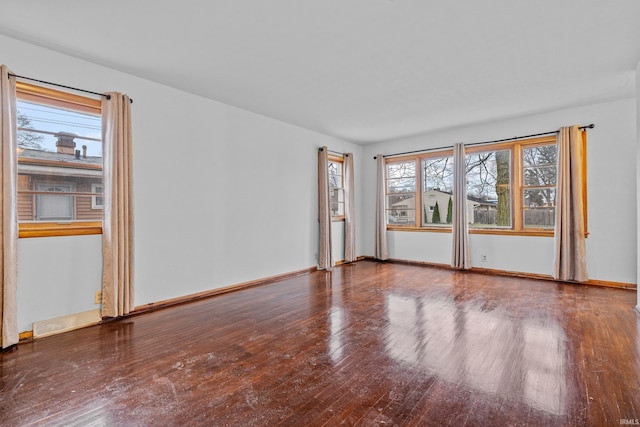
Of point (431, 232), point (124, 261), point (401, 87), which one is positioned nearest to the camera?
point (124, 261)

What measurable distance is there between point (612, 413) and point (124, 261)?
13.5ft

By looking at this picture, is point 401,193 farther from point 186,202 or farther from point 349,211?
point 186,202

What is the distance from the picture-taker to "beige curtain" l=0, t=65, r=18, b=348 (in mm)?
2641

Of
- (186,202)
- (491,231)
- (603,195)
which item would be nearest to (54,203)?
(186,202)

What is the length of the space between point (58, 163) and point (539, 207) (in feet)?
21.8

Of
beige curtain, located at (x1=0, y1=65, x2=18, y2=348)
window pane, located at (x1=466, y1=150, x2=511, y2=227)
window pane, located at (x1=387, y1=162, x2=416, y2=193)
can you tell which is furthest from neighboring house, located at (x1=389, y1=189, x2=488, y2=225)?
beige curtain, located at (x1=0, y1=65, x2=18, y2=348)

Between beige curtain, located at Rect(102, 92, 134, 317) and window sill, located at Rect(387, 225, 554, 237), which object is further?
window sill, located at Rect(387, 225, 554, 237)

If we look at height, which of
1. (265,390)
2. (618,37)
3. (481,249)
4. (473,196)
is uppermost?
(618,37)

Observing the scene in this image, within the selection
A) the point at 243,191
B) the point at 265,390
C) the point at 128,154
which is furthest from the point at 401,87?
the point at 265,390

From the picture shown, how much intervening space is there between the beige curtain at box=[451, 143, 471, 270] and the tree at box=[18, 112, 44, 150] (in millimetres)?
5966

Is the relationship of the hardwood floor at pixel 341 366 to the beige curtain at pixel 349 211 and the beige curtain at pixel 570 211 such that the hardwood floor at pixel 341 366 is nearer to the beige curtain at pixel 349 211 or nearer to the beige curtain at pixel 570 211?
the beige curtain at pixel 570 211

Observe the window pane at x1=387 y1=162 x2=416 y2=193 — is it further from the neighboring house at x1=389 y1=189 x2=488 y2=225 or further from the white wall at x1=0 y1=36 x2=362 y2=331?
the white wall at x1=0 y1=36 x2=362 y2=331

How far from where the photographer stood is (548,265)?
5027mm

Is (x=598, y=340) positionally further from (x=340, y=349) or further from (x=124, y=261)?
(x=124, y=261)
